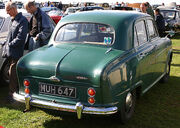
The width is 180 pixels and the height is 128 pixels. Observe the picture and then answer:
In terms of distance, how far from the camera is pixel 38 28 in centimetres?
584

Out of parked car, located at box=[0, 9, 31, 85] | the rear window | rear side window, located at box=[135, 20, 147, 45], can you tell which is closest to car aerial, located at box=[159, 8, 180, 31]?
rear side window, located at box=[135, 20, 147, 45]

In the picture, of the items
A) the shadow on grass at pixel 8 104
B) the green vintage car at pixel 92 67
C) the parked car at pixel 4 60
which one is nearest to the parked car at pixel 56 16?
the parked car at pixel 4 60

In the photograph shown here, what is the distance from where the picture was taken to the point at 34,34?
19.3 ft

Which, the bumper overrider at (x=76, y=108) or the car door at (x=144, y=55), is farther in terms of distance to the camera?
the car door at (x=144, y=55)

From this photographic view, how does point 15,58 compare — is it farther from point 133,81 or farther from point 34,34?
point 133,81

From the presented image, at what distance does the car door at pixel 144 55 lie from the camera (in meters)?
4.67

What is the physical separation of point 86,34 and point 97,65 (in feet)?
3.60

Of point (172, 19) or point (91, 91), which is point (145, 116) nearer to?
point (91, 91)

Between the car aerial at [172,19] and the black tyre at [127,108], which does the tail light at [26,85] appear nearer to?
the black tyre at [127,108]

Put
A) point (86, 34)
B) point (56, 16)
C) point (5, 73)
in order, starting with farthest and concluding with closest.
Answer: point (56, 16) < point (5, 73) < point (86, 34)

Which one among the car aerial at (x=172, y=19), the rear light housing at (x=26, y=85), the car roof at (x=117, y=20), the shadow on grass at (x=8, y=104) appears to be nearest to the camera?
the rear light housing at (x=26, y=85)

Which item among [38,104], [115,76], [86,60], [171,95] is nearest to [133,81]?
[115,76]

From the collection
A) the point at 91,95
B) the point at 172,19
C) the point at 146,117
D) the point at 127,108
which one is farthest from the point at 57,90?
the point at 172,19

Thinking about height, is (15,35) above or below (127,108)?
above
